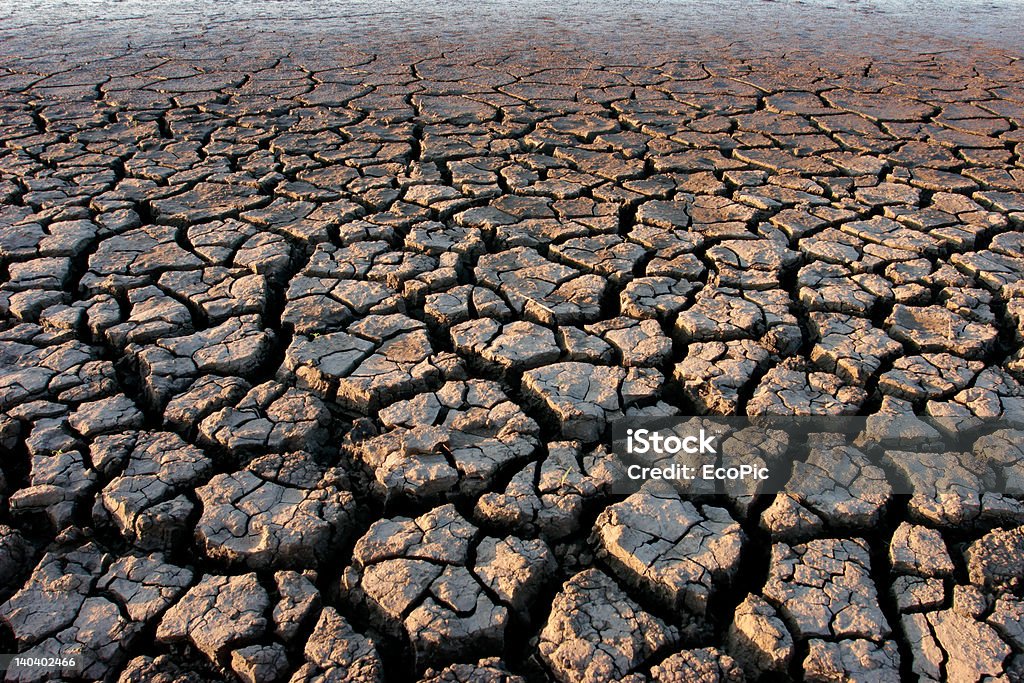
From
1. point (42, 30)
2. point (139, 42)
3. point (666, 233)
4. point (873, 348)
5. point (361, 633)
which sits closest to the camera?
point (361, 633)

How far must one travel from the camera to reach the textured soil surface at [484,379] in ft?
5.08

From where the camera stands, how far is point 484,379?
226 cm

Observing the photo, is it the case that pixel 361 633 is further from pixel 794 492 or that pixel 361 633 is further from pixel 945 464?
pixel 945 464

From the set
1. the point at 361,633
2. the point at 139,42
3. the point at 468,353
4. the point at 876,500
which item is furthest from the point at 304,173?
the point at 139,42

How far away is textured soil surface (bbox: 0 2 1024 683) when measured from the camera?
5.08 feet

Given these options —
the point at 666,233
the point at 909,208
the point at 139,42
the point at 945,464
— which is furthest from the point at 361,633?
the point at 139,42

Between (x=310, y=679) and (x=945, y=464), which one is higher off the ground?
(x=945, y=464)

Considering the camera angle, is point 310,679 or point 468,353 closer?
point 310,679

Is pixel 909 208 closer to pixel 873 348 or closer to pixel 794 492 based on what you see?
pixel 873 348

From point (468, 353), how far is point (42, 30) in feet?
23.6

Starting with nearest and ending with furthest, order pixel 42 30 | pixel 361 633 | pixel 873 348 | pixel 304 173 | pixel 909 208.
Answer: pixel 361 633 < pixel 873 348 < pixel 909 208 < pixel 304 173 < pixel 42 30

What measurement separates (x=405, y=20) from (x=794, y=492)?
7467mm

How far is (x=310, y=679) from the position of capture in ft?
4.77

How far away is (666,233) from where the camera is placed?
120 inches
